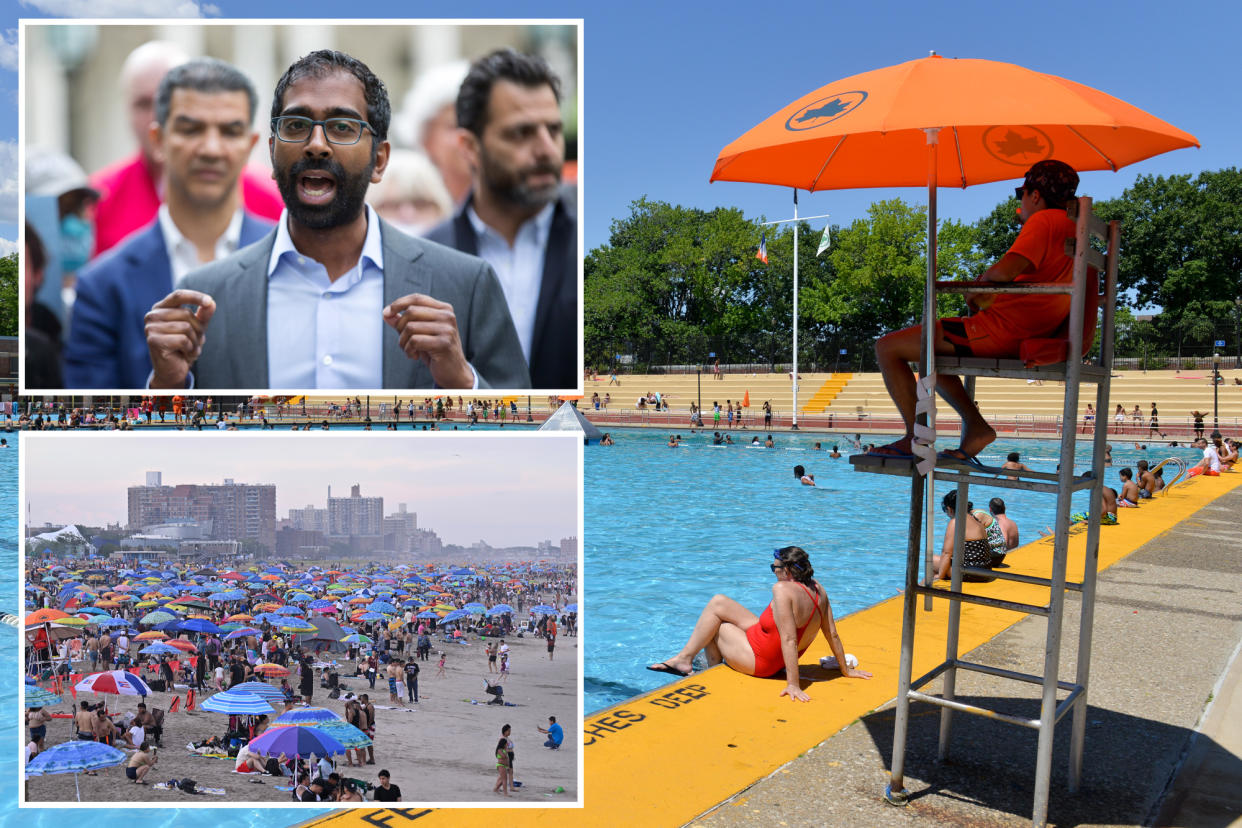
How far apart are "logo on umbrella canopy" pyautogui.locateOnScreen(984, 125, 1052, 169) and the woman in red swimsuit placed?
3.00 meters

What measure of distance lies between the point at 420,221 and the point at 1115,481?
27642 mm

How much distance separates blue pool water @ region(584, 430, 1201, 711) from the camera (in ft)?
37.6

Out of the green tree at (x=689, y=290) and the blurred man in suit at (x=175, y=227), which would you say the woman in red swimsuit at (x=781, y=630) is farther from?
the green tree at (x=689, y=290)

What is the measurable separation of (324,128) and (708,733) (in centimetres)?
425

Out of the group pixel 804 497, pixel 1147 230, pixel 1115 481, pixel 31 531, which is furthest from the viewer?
pixel 1147 230

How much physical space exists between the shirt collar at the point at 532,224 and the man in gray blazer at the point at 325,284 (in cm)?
6

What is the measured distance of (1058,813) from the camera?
163 inches

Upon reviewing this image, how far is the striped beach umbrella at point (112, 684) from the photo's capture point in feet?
6.37

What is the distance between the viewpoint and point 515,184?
1.76 metres

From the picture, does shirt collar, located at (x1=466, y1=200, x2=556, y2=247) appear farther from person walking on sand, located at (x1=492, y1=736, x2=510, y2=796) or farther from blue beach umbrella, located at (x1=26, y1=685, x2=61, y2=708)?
blue beach umbrella, located at (x1=26, y1=685, x2=61, y2=708)

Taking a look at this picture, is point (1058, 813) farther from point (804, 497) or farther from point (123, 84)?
point (804, 497)

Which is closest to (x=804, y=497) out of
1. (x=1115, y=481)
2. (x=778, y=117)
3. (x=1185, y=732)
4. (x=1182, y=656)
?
(x=1115, y=481)

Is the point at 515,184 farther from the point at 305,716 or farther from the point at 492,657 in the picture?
the point at 305,716

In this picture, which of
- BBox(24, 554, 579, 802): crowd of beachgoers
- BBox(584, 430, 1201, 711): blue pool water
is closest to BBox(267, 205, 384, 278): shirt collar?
BBox(24, 554, 579, 802): crowd of beachgoers
